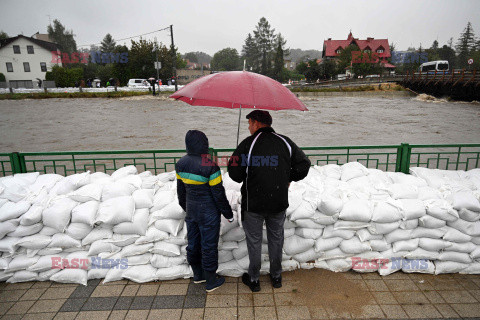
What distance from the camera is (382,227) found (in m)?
3.04

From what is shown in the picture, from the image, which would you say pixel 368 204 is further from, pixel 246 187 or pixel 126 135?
pixel 126 135

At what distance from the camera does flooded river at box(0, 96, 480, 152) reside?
11.4 m

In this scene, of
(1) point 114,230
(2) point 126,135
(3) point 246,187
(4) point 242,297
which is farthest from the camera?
(2) point 126,135

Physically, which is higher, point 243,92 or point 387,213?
point 243,92

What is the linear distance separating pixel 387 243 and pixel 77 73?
44094mm

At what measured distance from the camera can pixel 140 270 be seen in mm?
3049

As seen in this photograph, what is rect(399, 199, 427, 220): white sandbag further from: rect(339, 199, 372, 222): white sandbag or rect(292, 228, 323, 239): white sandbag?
rect(292, 228, 323, 239): white sandbag

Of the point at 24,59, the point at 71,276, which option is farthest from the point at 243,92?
the point at 24,59

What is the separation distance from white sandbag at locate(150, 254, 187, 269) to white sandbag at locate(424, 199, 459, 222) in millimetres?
2521

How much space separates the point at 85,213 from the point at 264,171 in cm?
182

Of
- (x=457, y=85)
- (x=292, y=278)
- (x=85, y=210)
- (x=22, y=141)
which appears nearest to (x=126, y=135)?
(x=22, y=141)

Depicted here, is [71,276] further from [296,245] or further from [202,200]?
[296,245]

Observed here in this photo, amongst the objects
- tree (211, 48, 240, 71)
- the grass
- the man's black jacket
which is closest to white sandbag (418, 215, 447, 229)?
the man's black jacket

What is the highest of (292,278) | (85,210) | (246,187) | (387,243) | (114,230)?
(246,187)
